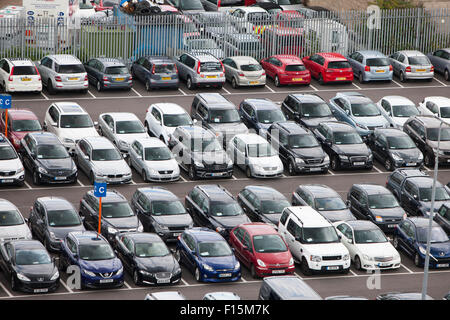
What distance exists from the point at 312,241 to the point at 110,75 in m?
17.6

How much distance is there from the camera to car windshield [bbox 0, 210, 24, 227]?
38719mm

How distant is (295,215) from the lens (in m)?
40.0

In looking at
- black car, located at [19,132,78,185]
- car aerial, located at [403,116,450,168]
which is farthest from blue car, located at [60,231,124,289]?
car aerial, located at [403,116,450,168]

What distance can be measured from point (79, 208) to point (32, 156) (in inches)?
153

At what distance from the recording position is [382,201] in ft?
140

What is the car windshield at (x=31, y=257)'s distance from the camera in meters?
36.0

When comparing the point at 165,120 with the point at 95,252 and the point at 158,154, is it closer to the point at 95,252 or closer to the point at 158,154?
the point at 158,154

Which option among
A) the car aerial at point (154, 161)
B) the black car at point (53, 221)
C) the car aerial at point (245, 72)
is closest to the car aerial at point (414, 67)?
the car aerial at point (245, 72)

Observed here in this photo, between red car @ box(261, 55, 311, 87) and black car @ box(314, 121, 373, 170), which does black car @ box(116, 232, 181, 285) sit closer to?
black car @ box(314, 121, 373, 170)

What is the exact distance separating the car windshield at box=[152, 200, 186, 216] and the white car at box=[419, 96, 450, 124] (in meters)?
16.0

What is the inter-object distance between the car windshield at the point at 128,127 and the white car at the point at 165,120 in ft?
3.41

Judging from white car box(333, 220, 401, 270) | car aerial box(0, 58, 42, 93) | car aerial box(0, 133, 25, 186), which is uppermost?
car aerial box(0, 58, 42, 93)

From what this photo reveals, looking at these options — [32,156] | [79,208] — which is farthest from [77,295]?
[32,156]

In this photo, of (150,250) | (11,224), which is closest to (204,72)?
(11,224)
